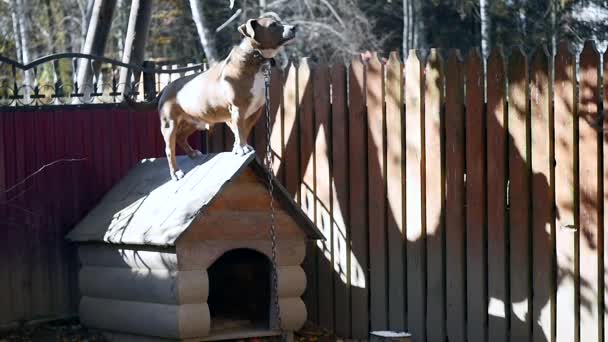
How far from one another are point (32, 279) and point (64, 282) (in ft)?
0.90

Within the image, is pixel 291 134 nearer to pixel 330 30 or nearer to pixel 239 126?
pixel 239 126

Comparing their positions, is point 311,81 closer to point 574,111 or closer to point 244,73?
point 244,73

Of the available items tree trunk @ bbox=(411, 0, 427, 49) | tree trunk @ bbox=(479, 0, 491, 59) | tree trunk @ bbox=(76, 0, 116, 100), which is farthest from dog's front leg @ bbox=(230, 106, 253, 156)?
tree trunk @ bbox=(411, 0, 427, 49)

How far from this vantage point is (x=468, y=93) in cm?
833

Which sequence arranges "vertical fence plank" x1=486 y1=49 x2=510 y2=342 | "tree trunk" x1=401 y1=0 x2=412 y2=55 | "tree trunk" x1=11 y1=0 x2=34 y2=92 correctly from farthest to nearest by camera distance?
"tree trunk" x1=11 y1=0 x2=34 y2=92, "tree trunk" x1=401 y1=0 x2=412 y2=55, "vertical fence plank" x1=486 y1=49 x2=510 y2=342

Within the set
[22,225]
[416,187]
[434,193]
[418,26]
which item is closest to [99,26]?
[22,225]

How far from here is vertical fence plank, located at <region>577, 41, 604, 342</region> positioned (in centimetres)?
754

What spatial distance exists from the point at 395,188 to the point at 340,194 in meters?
0.59

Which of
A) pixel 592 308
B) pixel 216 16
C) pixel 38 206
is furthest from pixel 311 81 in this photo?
pixel 216 16

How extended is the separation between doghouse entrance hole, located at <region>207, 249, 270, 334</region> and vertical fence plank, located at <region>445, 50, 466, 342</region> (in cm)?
149

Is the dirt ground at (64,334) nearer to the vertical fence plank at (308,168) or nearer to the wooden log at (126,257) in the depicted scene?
the vertical fence plank at (308,168)

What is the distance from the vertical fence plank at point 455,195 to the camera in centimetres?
838

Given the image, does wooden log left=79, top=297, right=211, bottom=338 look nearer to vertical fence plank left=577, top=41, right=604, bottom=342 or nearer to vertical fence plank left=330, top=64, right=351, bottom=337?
vertical fence plank left=330, top=64, right=351, bottom=337

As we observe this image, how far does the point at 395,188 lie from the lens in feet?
29.0
